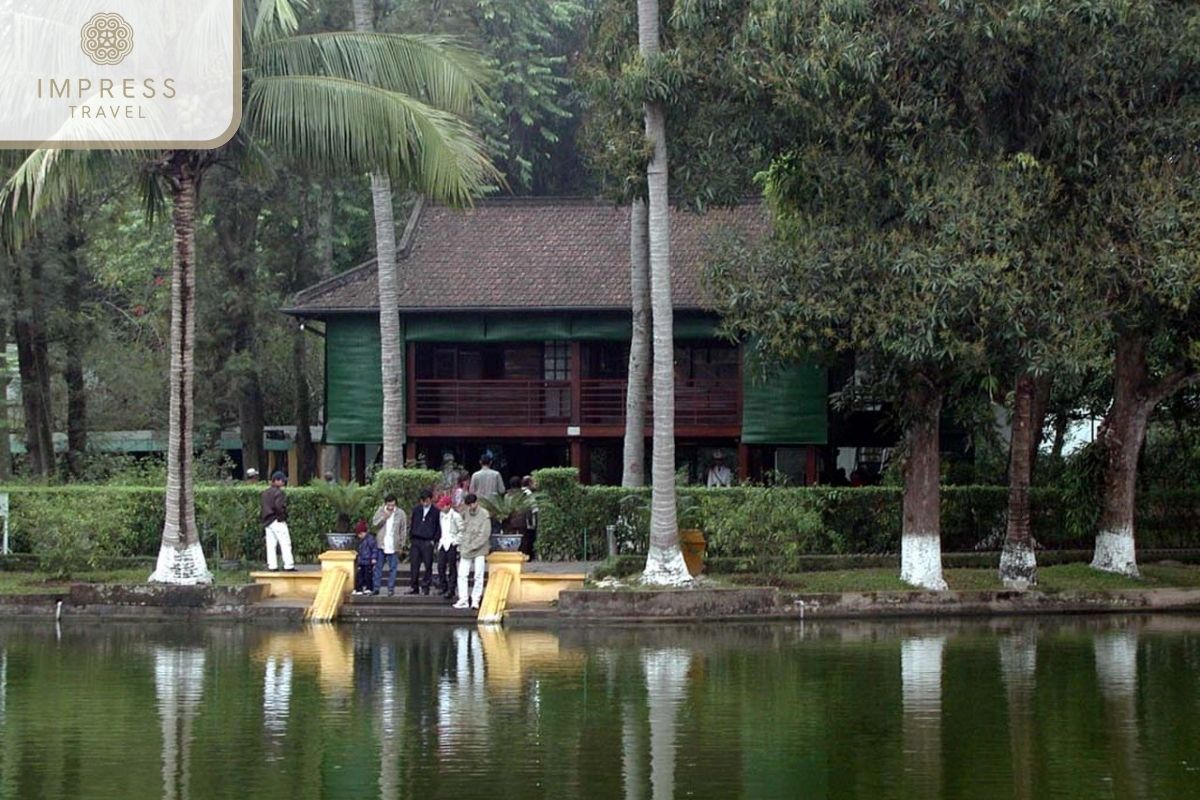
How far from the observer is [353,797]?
11.4 m

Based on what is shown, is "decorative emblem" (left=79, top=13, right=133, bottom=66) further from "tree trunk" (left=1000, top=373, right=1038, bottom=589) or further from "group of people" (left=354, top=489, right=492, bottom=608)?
"tree trunk" (left=1000, top=373, right=1038, bottom=589)

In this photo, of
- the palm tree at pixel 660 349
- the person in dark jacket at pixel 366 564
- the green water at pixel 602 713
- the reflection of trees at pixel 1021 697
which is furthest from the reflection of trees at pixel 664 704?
the person in dark jacket at pixel 366 564

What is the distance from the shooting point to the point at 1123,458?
25.6m

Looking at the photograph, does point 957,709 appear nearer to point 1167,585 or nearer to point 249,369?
point 1167,585

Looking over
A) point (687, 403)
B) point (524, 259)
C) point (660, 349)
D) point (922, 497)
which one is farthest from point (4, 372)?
point (922, 497)

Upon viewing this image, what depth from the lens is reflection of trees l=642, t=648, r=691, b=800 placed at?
1203 cm

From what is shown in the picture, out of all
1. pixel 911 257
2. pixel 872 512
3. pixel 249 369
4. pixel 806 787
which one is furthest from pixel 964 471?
pixel 806 787

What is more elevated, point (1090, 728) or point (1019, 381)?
point (1019, 381)

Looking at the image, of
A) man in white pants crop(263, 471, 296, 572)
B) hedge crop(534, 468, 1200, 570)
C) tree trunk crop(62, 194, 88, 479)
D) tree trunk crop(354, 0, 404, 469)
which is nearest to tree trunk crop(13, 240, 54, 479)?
tree trunk crop(62, 194, 88, 479)

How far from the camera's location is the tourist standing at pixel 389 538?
23781 mm

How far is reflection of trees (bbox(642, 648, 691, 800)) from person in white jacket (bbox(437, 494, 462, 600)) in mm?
4581

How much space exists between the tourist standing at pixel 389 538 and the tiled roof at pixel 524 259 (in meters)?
10.8

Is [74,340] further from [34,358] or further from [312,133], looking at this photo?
[312,133]

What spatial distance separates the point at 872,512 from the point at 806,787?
15.2 metres
